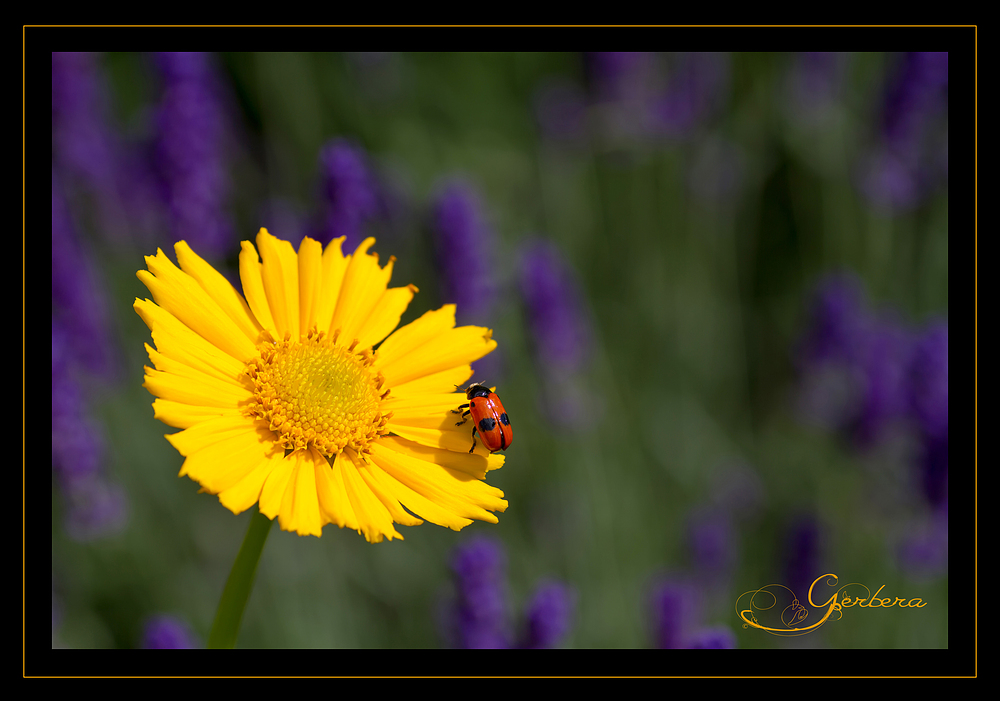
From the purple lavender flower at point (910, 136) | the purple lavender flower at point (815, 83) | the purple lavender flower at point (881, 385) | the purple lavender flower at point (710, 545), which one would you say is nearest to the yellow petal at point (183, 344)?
the purple lavender flower at point (710, 545)

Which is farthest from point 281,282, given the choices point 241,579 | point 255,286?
point 241,579

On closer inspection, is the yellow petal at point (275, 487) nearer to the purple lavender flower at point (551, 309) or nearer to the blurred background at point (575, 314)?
the blurred background at point (575, 314)

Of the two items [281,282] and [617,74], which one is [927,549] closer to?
[617,74]

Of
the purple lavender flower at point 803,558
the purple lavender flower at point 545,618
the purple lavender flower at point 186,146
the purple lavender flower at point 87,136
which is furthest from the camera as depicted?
the purple lavender flower at point 803,558

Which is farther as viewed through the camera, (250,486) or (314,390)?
(314,390)

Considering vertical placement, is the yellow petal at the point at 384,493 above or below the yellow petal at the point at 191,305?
→ below

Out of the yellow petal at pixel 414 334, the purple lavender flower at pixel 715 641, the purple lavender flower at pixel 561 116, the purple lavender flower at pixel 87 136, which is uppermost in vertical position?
the purple lavender flower at pixel 561 116
